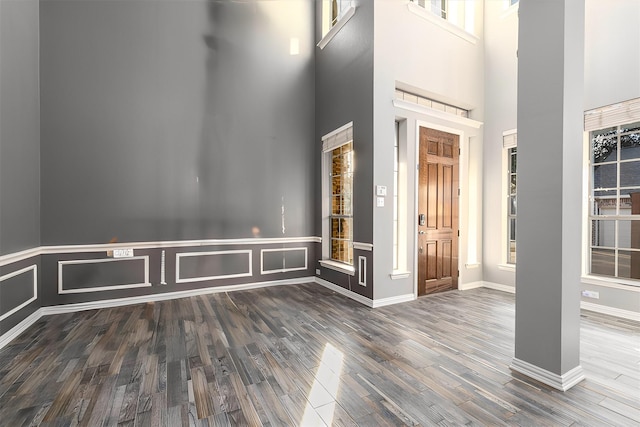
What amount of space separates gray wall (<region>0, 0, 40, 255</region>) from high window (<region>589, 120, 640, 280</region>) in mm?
6409

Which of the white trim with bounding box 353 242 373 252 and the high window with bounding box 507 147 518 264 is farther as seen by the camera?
the high window with bounding box 507 147 518 264

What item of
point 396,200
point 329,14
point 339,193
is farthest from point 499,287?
point 329,14

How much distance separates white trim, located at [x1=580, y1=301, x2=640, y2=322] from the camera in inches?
123

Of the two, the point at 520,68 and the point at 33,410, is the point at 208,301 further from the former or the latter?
the point at 520,68

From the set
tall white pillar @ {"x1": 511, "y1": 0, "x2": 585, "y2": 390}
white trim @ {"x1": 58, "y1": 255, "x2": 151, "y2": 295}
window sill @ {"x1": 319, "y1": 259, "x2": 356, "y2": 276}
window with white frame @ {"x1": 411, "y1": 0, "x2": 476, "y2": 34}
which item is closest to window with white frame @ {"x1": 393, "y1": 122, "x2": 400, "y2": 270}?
window sill @ {"x1": 319, "y1": 259, "x2": 356, "y2": 276}

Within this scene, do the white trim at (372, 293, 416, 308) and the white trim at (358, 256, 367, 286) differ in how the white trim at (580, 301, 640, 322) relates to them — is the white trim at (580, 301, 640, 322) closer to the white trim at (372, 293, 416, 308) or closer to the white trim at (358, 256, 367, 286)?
the white trim at (372, 293, 416, 308)

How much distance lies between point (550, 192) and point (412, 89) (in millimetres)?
2674

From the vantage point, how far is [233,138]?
440 cm

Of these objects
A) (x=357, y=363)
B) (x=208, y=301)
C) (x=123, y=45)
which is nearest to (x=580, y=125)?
(x=357, y=363)

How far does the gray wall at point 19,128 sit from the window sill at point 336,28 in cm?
366

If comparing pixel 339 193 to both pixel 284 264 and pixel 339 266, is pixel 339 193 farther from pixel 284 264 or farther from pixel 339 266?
pixel 284 264

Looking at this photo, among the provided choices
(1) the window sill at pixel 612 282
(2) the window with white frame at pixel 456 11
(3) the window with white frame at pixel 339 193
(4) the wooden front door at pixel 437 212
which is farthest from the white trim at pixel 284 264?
(2) the window with white frame at pixel 456 11

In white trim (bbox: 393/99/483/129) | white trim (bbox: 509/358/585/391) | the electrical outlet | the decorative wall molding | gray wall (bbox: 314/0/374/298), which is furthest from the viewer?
white trim (bbox: 393/99/483/129)

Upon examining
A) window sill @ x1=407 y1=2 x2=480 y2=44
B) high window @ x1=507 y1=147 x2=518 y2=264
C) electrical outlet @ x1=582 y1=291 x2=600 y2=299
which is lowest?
electrical outlet @ x1=582 y1=291 x2=600 y2=299
